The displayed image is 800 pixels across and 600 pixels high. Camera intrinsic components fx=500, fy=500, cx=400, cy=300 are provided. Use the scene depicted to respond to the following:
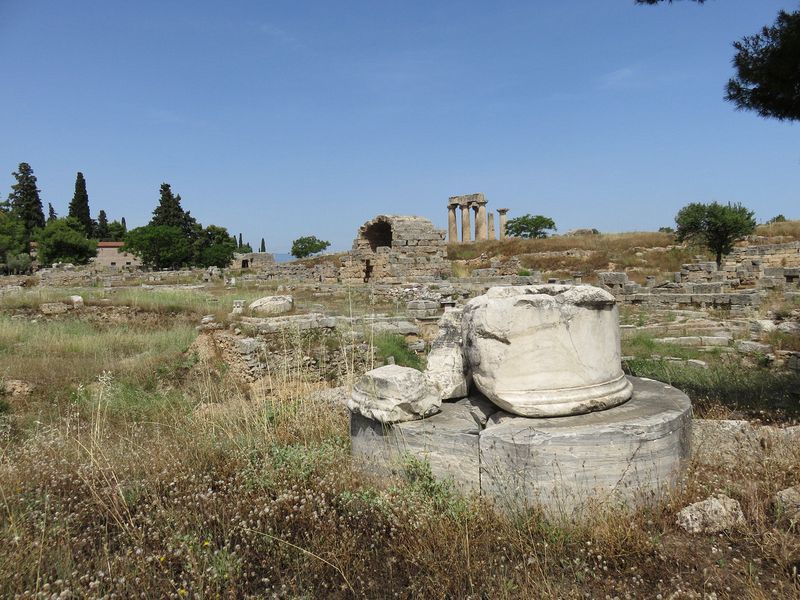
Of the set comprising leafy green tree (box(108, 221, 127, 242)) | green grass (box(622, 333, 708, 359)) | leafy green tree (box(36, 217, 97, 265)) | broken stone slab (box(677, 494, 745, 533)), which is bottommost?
green grass (box(622, 333, 708, 359))

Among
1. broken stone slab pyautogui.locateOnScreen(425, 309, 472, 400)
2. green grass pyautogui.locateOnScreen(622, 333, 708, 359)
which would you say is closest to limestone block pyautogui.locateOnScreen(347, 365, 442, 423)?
broken stone slab pyautogui.locateOnScreen(425, 309, 472, 400)

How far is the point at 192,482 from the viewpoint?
3.29 m

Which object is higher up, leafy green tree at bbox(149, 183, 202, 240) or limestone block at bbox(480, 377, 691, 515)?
leafy green tree at bbox(149, 183, 202, 240)

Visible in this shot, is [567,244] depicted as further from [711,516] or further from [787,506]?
[711,516]

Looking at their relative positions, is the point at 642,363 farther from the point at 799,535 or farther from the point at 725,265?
the point at 725,265

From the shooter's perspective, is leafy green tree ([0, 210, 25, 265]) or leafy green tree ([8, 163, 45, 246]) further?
leafy green tree ([8, 163, 45, 246])

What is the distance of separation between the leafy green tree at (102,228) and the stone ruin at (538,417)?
73.7m

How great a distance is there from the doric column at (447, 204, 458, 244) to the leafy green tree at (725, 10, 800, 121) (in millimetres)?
34640

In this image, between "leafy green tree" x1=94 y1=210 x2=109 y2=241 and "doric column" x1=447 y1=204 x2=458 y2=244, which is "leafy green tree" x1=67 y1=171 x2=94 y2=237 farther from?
"doric column" x1=447 y1=204 x2=458 y2=244

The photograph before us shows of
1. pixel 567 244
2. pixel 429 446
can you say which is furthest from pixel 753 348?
pixel 567 244

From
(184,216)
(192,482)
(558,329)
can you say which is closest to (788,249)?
(558,329)

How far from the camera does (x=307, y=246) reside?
7012 centimetres

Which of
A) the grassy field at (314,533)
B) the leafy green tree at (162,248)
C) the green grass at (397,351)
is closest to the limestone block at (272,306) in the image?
the green grass at (397,351)

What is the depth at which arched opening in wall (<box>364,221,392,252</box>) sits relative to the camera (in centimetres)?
2397
